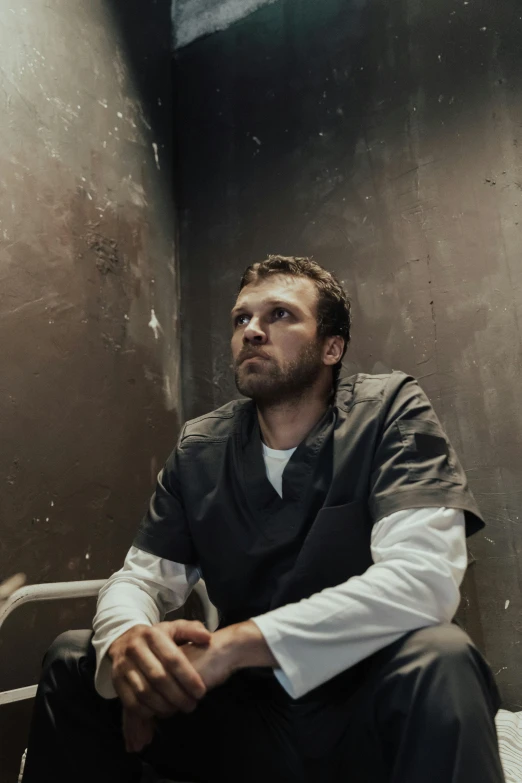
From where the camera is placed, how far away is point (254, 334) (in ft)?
4.63

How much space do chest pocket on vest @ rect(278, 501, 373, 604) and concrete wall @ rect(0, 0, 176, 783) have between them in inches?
31.1

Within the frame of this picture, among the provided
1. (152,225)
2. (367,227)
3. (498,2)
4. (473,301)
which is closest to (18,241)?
(152,225)

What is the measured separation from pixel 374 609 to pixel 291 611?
0.12 m

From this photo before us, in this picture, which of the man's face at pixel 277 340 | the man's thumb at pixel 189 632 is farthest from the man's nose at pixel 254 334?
the man's thumb at pixel 189 632

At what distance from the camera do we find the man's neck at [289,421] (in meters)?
1.35

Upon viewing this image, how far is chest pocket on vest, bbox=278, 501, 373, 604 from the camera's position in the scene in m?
1.10

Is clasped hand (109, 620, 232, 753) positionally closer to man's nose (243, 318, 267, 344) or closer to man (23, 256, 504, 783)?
man (23, 256, 504, 783)

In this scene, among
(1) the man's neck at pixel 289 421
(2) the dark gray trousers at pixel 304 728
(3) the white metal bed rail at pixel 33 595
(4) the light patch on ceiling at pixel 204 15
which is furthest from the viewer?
(4) the light patch on ceiling at pixel 204 15

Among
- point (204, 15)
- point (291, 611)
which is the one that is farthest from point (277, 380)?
point (204, 15)

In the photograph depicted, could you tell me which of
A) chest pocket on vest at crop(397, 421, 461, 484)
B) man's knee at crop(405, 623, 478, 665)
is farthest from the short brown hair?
man's knee at crop(405, 623, 478, 665)

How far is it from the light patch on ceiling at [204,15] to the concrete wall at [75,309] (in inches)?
11.8

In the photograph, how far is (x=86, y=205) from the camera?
1.94 m

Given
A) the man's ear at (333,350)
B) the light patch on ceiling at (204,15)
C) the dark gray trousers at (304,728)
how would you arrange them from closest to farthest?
the dark gray trousers at (304,728) → the man's ear at (333,350) → the light patch on ceiling at (204,15)

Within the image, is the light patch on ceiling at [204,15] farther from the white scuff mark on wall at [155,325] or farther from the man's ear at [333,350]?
the man's ear at [333,350]
